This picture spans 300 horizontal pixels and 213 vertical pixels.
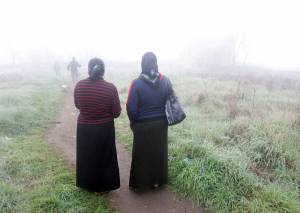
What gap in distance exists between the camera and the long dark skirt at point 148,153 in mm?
4242

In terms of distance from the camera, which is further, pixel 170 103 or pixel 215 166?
pixel 215 166

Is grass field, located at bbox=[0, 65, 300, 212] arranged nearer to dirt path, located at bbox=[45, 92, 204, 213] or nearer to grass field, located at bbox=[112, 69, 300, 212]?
grass field, located at bbox=[112, 69, 300, 212]

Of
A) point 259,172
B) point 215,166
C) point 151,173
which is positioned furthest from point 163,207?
point 259,172

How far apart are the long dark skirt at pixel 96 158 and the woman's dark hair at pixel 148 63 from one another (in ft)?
3.49

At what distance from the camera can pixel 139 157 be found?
435 cm

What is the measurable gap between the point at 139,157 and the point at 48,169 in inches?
85.7

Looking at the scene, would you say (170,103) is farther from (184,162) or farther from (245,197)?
(245,197)

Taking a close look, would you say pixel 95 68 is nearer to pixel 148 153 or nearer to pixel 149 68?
pixel 149 68

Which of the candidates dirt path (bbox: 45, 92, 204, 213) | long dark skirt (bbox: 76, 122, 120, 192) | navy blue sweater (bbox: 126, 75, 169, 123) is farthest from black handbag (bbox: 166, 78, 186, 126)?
dirt path (bbox: 45, 92, 204, 213)

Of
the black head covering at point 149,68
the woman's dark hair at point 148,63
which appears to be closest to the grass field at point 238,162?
the black head covering at point 149,68

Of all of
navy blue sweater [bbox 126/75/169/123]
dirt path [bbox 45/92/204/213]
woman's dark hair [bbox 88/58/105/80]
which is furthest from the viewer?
dirt path [bbox 45/92/204/213]

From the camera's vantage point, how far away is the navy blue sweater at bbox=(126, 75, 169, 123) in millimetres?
4023

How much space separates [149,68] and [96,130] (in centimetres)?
132

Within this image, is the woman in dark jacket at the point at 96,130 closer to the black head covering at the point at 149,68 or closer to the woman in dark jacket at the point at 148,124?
the woman in dark jacket at the point at 148,124
